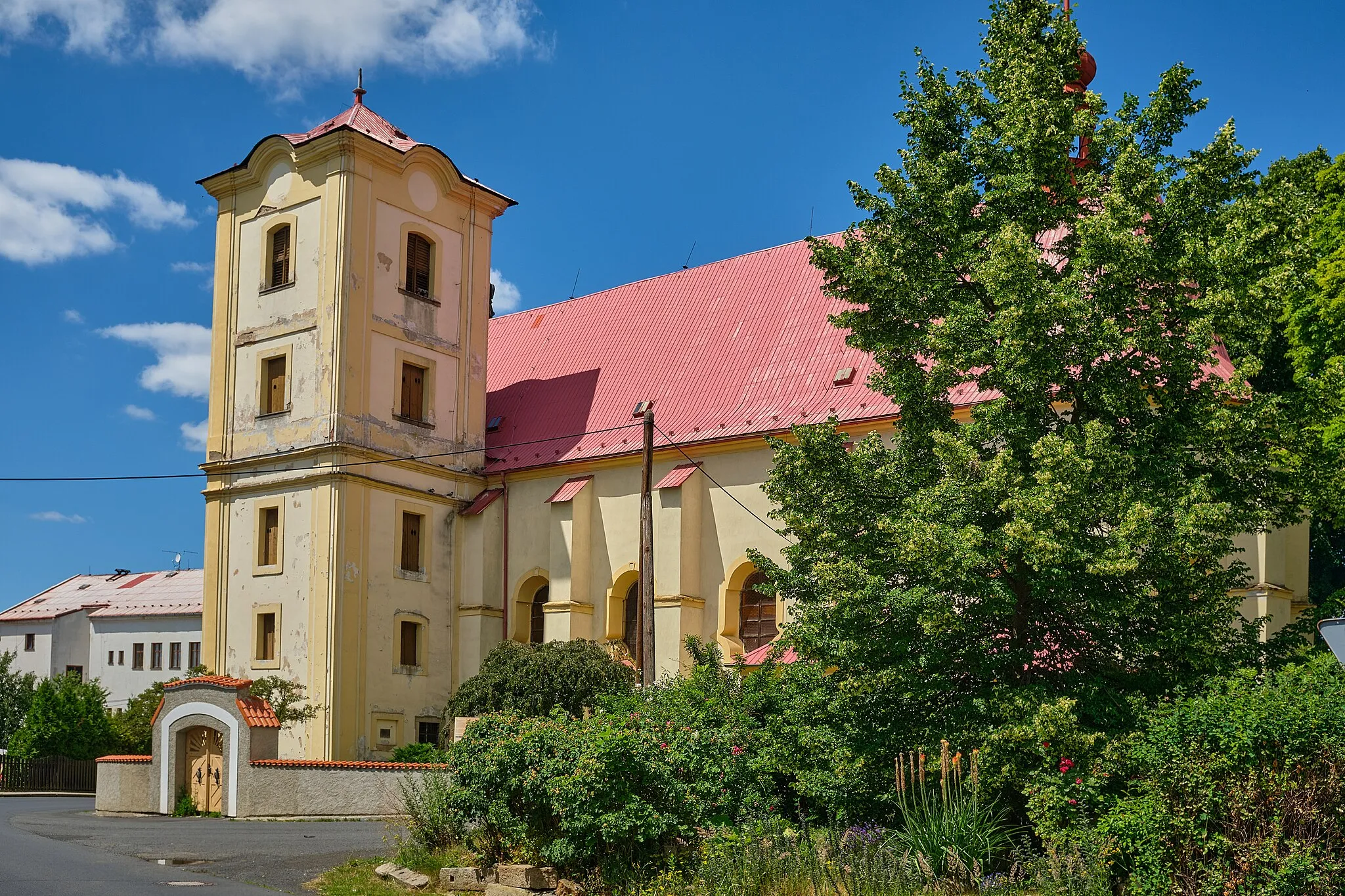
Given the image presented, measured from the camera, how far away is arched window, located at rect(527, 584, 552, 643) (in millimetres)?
33062

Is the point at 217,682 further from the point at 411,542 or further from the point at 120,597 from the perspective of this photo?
the point at 120,597

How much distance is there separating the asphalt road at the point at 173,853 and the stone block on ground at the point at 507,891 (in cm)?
243

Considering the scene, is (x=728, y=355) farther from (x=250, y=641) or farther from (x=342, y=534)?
(x=250, y=641)

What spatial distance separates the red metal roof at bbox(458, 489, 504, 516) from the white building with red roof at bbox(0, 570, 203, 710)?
3231 cm

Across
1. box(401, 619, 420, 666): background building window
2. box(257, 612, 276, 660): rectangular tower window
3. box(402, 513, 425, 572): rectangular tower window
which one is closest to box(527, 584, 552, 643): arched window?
box(401, 619, 420, 666): background building window

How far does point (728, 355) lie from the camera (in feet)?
105

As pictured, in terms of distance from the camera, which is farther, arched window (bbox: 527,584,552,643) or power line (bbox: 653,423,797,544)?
arched window (bbox: 527,584,552,643)

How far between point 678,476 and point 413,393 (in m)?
7.91

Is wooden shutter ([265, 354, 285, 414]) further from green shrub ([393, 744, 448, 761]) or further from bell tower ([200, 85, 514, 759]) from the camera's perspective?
green shrub ([393, 744, 448, 761])

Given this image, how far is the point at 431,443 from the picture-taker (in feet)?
111

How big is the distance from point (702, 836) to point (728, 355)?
19.8 m

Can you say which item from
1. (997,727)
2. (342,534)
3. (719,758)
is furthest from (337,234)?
(997,727)

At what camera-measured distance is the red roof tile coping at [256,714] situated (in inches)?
976

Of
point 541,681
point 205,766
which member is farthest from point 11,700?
point 541,681
